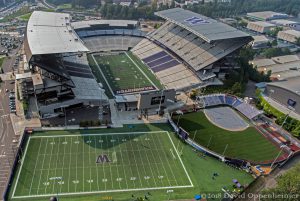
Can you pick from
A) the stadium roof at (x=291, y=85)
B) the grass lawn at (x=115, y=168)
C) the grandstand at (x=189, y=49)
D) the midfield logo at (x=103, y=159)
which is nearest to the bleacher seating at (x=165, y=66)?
the grandstand at (x=189, y=49)

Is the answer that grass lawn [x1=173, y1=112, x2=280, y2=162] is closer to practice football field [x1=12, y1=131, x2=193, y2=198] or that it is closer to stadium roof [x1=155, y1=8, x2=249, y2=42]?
practice football field [x1=12, y1=131, x2=193, y2=198]

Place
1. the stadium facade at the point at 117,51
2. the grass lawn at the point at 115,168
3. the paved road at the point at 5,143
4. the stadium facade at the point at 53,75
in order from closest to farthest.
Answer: the grass lawn at the point at 115,168 → the paved road at the point at 5,143 → the stadium facade at the point at 53,75 → the stadium facade at the point at 117,51

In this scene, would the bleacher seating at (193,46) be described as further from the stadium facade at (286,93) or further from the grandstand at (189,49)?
the stadium facade at (286,93)

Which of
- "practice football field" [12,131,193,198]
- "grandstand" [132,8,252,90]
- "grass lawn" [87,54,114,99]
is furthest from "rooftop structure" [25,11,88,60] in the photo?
"grandstand" [132,8,252,90]

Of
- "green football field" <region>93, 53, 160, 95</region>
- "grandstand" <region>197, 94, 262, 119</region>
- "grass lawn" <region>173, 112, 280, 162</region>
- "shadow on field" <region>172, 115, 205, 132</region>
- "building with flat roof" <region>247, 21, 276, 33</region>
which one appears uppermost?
"building with flat roof" <region>247, 21, 276, 33</region>

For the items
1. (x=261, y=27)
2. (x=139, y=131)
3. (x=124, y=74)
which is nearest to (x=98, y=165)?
(x=139, y=131)

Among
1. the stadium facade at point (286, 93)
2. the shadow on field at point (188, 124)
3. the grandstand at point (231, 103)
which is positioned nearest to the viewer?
the shadow on field at point (188, 124)
